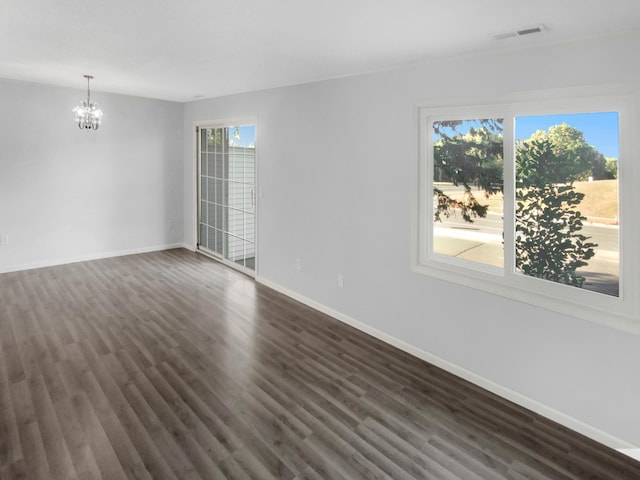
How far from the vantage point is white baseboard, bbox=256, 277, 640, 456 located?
2.32 m

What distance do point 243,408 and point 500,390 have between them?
176 centimetres

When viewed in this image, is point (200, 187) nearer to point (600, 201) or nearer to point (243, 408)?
point (243, 408)

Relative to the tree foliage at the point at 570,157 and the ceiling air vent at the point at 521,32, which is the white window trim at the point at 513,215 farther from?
the ceiling air vent at the point at 521,32

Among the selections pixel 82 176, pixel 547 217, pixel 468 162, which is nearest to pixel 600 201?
pixel 547 217

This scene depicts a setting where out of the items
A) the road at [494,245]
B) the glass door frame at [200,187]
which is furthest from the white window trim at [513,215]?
the glass door frame at [200,187]

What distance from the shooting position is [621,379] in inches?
89.5

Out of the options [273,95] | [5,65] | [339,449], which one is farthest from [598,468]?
[5,65]

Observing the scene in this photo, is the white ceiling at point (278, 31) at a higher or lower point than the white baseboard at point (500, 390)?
higher

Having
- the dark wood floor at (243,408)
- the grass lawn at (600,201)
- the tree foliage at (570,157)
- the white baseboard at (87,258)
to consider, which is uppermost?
the tree foliage at (570,157)

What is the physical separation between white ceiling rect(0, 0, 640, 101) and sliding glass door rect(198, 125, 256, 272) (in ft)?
5.39

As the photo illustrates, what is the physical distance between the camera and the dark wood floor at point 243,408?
2.09m

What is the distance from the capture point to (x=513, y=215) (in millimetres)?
2783

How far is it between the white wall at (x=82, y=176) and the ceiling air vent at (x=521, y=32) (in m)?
5.48

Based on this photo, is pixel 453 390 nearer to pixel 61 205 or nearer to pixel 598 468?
pixel 598 468
